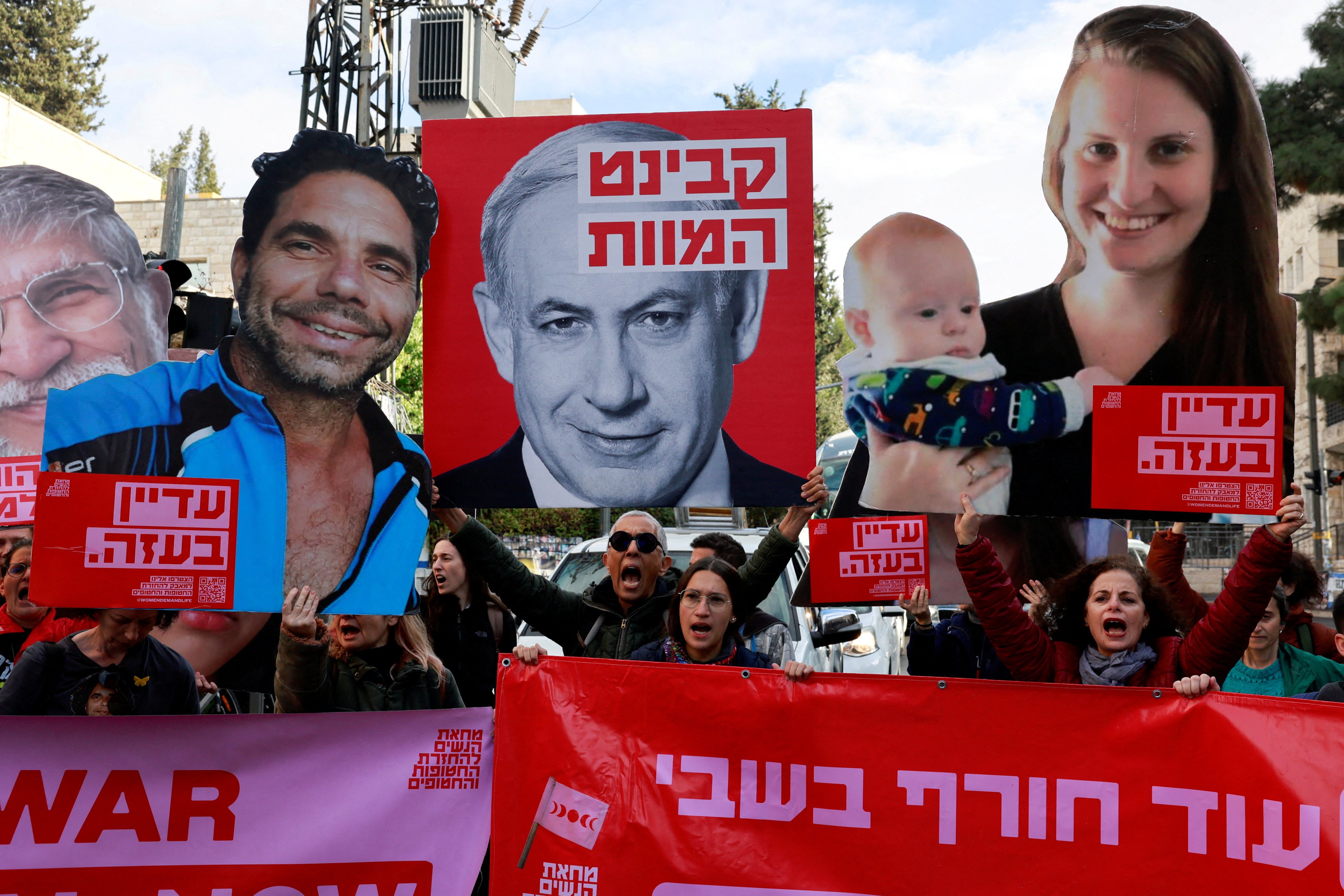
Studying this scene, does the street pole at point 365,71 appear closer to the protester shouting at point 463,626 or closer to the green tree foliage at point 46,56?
the protester shouting at point 463,626

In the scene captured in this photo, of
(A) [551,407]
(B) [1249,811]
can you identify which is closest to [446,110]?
(A) [551,407]

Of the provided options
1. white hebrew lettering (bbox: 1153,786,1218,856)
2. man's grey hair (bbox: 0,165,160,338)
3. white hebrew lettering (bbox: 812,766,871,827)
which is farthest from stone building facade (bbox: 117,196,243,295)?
white hebrew lettering (bbox: 1153,786,1218,856)

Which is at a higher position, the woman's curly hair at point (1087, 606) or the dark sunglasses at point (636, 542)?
the dark sunglasses at point (636, 542)

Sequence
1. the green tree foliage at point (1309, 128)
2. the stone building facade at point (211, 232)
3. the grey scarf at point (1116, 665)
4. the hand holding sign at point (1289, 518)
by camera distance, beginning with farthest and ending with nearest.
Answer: the stone building facade at point (211, 232), the green tree foliage at point (1309, 128), the grey scarf at point (1116, 665), the hand holding sign at point (1289, 518)

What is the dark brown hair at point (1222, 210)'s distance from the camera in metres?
4.22

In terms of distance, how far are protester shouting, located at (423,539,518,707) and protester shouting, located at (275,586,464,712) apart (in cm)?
47

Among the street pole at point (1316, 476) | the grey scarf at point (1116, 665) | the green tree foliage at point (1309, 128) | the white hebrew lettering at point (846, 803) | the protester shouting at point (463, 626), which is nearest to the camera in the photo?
the white hebrew lettering at point (846, 803)

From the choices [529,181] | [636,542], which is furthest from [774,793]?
[529,181]

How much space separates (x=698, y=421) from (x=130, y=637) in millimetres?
2043

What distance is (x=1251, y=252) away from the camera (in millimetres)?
4234

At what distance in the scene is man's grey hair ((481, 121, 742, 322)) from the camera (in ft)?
14.5

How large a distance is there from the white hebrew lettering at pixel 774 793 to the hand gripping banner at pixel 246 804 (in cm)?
85

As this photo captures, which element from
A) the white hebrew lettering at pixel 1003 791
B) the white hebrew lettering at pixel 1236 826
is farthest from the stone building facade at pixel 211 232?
the white hebrew lettering at pixel 1236 826

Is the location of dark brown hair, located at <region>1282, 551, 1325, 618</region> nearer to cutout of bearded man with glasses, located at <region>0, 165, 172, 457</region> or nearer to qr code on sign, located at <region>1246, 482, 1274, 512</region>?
qr code on sign, located at <region>1246, 482, 1274, 512</region>
